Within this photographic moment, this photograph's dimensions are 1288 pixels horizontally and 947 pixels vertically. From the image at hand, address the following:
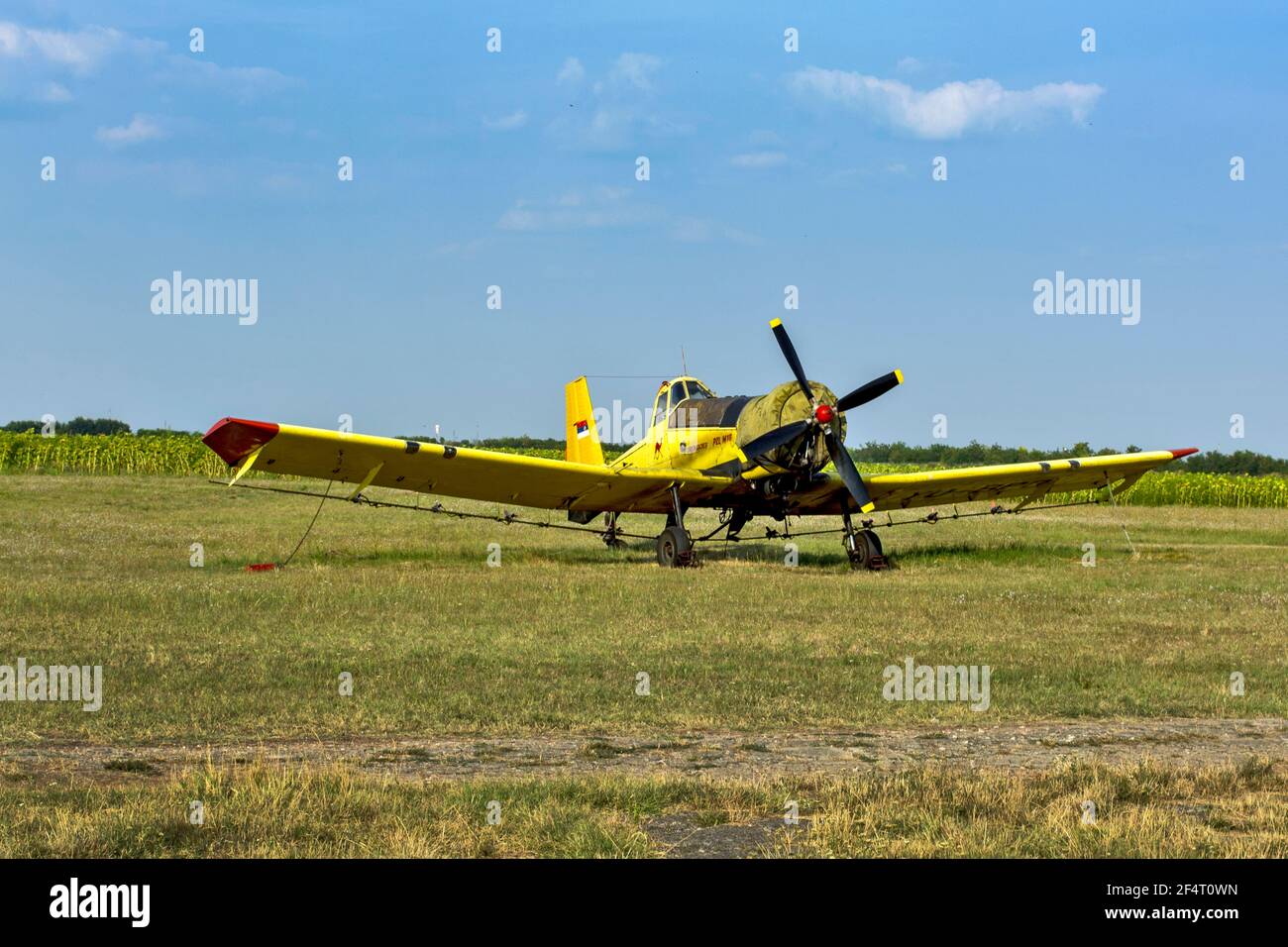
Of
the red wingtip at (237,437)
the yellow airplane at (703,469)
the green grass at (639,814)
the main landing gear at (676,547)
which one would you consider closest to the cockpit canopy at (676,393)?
the yellow airplane at (703,469)

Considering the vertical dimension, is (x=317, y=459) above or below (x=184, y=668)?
above

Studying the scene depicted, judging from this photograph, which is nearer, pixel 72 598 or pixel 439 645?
pixel 439 645

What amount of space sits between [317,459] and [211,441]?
7.72 ft

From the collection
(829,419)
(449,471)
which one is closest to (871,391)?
(829,419)

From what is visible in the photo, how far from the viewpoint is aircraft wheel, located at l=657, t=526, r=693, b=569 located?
24.0 metres

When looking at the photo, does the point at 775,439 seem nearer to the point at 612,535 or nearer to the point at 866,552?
the point at 866,552

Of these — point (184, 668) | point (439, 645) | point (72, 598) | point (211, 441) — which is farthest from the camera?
point (211, 441)

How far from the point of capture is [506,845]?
7.05 meters

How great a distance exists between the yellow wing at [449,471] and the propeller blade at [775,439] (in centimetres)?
97

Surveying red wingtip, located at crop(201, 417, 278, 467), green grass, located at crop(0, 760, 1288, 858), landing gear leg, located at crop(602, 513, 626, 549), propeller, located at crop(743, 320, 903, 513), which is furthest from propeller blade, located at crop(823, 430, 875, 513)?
green grass, located at crop(0, 760, 1288, 858)

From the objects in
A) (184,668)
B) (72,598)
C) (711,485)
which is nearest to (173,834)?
(184,668)

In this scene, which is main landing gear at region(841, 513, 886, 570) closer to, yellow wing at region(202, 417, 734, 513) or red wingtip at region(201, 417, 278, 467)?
yellow wing at region(202, 417, 734, 513)
